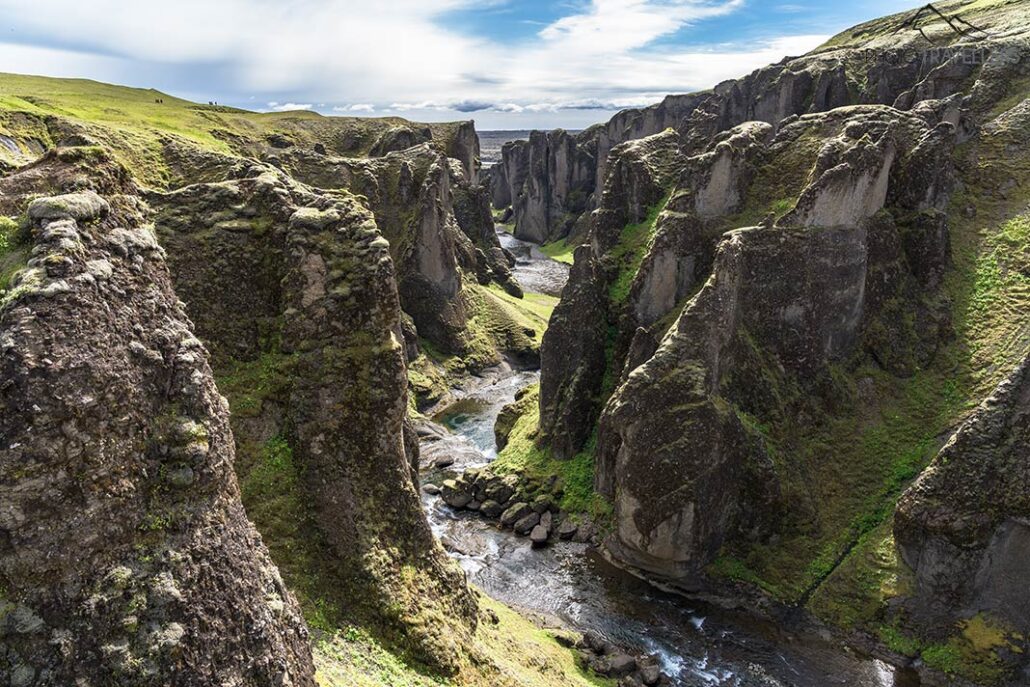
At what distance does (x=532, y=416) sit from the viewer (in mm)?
54438

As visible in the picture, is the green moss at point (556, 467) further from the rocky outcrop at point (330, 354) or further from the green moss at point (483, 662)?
the rocky outcrop at point (330, 354)

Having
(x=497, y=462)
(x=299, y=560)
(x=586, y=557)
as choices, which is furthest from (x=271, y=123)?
(x=299, y=560)

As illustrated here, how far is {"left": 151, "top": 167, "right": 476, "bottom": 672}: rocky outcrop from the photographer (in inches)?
792

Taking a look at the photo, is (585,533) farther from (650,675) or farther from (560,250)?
(560,250)

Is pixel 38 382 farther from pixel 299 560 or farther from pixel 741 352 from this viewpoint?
pixel 741 352

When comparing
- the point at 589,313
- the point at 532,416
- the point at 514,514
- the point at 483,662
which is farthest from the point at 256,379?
the point at 532,416

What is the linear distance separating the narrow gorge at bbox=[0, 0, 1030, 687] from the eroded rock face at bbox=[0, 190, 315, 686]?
5cm

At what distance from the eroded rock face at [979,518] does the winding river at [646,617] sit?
4273 mm

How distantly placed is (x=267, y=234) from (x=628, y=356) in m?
27.7

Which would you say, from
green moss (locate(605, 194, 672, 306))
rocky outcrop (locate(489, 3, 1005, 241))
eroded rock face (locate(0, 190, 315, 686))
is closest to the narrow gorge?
eroded rock face (locate(0, 190, 315, 686))

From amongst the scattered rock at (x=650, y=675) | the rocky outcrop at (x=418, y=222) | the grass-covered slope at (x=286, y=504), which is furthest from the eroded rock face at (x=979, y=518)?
the rocky outcrop at (x=418, y=222)

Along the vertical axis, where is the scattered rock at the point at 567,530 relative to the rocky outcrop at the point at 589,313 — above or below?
below

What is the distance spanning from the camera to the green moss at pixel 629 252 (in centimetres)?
5045

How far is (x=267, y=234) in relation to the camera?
845 inches
